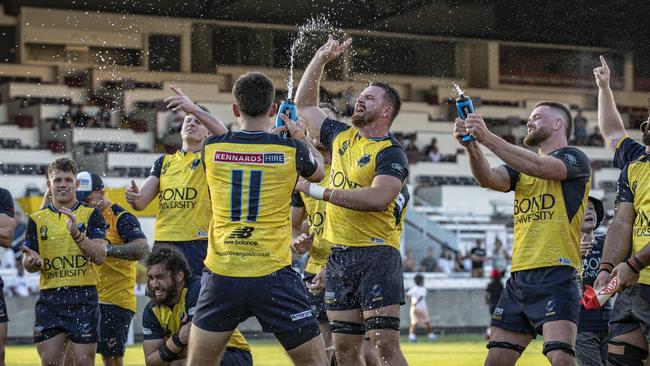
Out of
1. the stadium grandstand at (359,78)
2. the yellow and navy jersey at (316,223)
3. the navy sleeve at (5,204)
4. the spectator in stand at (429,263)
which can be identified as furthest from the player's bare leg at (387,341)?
the spectator in stand at (429,263)

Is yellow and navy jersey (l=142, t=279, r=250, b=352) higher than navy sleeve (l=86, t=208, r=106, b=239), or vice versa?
navy sleeve (l=86, t=208, r=106, b=239)

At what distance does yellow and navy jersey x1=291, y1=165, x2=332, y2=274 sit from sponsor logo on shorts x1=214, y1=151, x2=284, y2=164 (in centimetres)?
269

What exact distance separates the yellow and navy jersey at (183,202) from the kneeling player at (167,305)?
1.13 metres

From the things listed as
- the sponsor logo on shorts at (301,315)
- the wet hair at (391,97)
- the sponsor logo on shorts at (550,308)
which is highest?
the wet hair at (391,97)

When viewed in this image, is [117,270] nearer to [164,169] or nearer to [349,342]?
[164,169]

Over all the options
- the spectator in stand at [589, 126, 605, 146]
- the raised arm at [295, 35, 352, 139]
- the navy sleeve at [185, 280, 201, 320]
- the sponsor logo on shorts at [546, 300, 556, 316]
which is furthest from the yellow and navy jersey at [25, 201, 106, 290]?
the spectator in stand at [589, 126, 605, 146]

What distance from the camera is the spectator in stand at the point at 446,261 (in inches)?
1087

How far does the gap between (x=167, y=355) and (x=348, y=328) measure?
4.47 ft

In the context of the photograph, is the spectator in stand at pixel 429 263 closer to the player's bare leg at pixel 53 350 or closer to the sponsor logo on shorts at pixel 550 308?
the player's bare leg at pixel 53 350

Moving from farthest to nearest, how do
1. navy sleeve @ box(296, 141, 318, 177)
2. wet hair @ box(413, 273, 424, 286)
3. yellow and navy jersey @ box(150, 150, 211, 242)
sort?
wet hair @ box(413, 273, 424, 286), yellow and navy jersey @ box(150, 150, 211, 242), navy sleeve @ box(296, 141, 318, 177)

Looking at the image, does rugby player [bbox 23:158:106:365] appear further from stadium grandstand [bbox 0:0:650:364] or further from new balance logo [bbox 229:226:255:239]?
stadium grandstand [bbox 0:0:650:364]

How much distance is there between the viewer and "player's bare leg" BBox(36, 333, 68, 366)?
31.5 feet

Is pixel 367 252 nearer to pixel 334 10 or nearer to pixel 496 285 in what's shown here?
pixel 496 285

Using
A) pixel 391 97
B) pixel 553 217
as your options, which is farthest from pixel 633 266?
pixel 391 97
